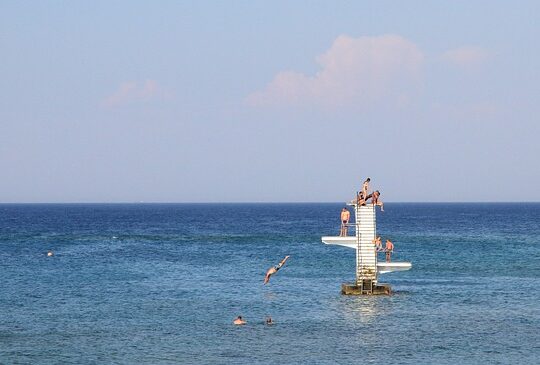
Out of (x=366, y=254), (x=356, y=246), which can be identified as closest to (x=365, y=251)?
(x=366, y=254)

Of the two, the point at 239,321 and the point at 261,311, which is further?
the point at 261,311

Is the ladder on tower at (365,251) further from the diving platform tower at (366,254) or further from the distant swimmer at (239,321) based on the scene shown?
the distant swimmer at (239,321)

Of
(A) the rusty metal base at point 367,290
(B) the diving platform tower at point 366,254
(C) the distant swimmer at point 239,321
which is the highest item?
(B) the diving platform tower at point 366,254

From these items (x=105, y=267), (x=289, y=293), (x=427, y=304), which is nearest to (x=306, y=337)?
(x=427, y=304)

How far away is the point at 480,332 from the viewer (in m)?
44.8

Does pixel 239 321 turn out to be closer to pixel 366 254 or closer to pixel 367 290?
pixel 367 290

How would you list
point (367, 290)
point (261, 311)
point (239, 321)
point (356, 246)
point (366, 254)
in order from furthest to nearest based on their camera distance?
1. point (356, 246)
2. point (366, 254)
3. point (367, 290)
4. point (261, 311)
5. point (239, 321)

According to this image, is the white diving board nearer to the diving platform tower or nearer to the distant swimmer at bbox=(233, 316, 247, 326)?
the diving platform tower

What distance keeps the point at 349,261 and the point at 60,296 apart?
34.2 meters

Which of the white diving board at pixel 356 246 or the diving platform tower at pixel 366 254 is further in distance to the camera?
the white diving board at pixel 356 246

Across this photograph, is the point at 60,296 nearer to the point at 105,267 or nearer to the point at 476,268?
the point at 105,267

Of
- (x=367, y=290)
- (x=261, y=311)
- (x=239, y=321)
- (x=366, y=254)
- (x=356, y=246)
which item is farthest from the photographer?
(x=356, y=246)

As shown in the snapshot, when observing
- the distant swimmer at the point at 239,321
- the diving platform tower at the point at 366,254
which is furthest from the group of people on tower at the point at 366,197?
the distant swimmer at the point at 239,321

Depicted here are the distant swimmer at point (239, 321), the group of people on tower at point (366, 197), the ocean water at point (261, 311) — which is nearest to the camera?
the ocean water at point (261, 311)
